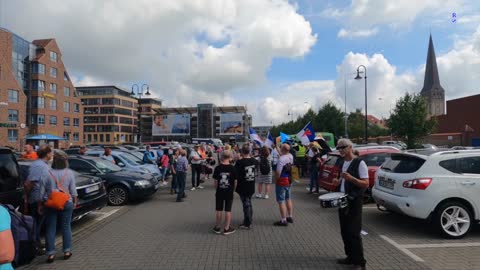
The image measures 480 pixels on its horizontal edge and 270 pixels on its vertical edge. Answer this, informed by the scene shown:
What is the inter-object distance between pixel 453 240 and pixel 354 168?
9.77 ft

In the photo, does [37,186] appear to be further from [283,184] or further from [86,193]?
[283,184]

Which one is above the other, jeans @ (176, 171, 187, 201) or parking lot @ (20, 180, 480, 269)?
jeans @ (176, 171, 187, 201)

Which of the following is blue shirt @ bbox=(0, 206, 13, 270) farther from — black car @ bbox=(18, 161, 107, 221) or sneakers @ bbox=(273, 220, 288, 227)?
sneakers @ bbox=(273, 220, 288, 227)

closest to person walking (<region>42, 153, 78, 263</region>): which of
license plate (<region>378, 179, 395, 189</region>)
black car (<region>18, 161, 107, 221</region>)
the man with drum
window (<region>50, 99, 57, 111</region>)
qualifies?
black car (<region>18, 161, 107, 221</region>)

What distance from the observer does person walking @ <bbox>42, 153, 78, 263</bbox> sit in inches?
229

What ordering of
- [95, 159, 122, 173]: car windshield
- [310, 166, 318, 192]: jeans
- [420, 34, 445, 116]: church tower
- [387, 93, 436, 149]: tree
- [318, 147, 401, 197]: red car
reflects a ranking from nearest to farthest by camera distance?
[318, 147, 401, 197]: red car → [95, 159, 122, 173]: car windshield → [310, 166, 318, 192]: jeans → [387, 93, 436, 149]: tree → [420, 34, 445, 116]: church tower

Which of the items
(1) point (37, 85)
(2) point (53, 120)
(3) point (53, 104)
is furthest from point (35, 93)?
(2) point (53, 120)

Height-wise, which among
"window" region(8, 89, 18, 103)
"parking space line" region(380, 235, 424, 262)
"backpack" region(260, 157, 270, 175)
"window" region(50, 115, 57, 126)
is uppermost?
"window" region(8, 89, 18, 103)

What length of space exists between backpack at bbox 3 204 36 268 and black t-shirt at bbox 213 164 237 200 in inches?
149

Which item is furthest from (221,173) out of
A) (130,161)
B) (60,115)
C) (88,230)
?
(60,115)

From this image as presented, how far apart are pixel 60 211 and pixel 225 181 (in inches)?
116

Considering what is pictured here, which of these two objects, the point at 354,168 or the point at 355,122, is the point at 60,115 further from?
the point at 354,168

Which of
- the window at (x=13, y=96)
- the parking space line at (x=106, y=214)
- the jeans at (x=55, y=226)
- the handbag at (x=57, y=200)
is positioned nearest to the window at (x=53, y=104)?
the window at (x=13, y=96)

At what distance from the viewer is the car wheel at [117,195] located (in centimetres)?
1112
